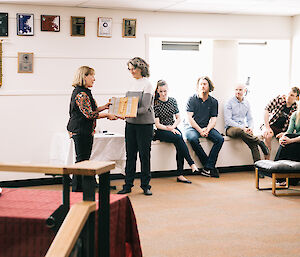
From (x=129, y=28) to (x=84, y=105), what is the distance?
2.35 metres

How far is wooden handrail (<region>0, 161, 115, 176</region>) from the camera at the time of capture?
2.01m

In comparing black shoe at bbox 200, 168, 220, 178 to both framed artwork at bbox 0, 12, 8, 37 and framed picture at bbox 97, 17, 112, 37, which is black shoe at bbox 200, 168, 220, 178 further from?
framed artwork at bbox 0, 12, 8, 37

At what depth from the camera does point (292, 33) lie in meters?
7.74

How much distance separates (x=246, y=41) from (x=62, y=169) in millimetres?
6315

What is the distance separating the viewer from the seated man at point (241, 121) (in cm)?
722

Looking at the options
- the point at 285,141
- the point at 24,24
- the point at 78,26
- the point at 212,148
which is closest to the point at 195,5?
the point at 78,26

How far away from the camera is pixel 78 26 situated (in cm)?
652

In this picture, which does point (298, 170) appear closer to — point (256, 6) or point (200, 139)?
point (200, 139)

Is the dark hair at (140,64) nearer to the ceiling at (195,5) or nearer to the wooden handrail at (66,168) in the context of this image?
the ceiling at (195,5)

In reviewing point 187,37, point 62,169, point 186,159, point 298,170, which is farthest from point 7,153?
point 62,169

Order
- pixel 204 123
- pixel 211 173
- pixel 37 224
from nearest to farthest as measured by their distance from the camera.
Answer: pixel 37 224 < pixel 211 173 < pixel 204 123

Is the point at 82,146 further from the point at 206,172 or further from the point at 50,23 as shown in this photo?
the point at 206,172

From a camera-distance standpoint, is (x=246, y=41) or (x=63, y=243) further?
(x=246, y=41)

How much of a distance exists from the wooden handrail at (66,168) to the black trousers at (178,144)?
4.54 m
